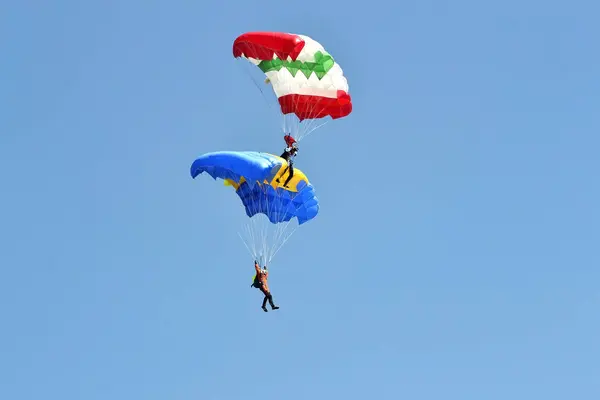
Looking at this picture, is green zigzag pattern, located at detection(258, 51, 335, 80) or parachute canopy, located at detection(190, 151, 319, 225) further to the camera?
green zigzag pattern, located at detection(258, 51, 335, 80)

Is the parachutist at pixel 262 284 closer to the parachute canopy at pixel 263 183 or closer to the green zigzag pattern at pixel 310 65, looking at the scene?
the parachute canopy at pixel 263 183

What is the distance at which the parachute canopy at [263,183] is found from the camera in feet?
108

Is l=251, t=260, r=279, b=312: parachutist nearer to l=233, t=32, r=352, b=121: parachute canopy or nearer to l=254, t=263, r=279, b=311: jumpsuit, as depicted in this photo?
l=254, t=263, r=279, b=311: jumpsuit

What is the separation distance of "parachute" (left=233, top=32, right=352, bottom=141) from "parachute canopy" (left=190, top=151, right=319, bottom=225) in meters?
1.24

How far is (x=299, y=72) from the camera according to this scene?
34125 millimetres

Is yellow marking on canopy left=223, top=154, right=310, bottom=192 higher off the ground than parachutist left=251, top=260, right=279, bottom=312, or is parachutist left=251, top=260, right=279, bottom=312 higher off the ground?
yellow marking on canopy left=223, top=154, right=310, bottom=192

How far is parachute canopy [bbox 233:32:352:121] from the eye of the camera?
110 feet

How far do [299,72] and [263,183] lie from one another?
2938 mm

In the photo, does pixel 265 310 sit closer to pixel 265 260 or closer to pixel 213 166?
pixel 265 260

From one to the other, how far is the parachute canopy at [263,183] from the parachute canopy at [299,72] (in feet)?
5.34

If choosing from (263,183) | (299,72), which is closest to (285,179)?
(263,183)

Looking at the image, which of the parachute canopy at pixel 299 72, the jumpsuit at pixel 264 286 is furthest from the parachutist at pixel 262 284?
the parachute canopy at pixel 299 72

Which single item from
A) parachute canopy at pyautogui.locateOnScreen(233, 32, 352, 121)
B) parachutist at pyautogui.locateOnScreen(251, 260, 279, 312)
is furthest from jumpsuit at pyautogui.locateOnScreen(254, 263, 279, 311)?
parachute canopy at pyautogui.locateOnScreen(233, 32, 352, 121)

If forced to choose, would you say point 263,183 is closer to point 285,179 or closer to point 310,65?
point 285,179
